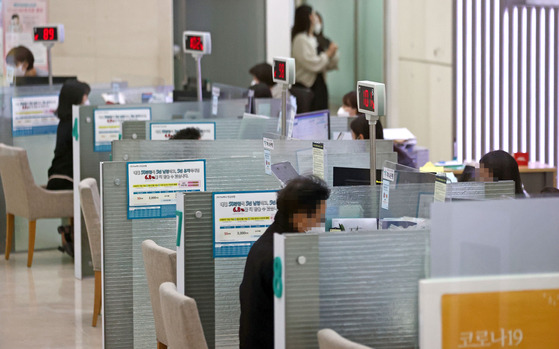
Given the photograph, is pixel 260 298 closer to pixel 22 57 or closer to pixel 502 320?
pixel 502 320

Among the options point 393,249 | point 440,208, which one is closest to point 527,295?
point 440,208

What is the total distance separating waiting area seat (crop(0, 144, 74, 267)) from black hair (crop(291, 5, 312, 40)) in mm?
4201

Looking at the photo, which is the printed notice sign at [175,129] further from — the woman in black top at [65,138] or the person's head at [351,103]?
the person's head at [351,103]

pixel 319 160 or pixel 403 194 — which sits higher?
pixel 319 160

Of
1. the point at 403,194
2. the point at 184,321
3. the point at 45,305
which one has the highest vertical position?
the point at 403,194

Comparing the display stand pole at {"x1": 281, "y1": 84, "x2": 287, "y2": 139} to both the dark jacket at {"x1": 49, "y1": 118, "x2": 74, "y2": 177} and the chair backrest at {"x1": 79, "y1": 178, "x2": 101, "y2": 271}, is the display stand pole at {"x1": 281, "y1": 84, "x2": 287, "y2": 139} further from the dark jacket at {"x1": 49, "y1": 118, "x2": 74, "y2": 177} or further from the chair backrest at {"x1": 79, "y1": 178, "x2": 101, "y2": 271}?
the dark jacket at {"x1": 49, "y1": 118, "x2": 74, "y2": 177}

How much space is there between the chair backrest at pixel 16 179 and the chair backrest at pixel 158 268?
3.34 meters

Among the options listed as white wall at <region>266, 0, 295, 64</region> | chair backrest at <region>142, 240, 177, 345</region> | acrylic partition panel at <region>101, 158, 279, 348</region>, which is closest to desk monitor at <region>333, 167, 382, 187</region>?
chair backrest at <region>142, 240, 177, 345</region>

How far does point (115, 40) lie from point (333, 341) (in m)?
8.28

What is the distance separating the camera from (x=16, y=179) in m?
7.14

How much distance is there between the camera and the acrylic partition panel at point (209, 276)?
3727 millimetres

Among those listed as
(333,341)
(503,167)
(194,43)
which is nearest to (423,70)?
(194,43)

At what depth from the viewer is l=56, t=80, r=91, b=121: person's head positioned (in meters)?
7.23

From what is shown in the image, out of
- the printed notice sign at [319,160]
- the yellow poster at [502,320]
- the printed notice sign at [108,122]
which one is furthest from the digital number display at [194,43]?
the yellow poster at [502,320]
